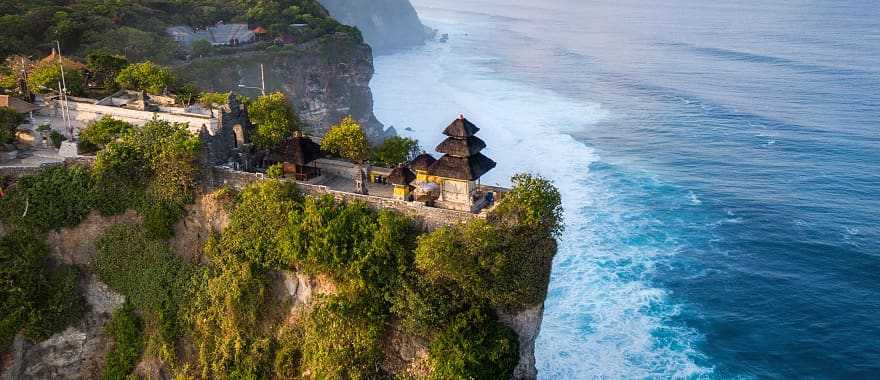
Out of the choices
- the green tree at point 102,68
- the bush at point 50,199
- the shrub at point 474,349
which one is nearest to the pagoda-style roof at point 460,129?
the shrub at point 474,349

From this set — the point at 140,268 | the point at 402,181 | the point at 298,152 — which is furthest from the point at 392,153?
the point at 140,268

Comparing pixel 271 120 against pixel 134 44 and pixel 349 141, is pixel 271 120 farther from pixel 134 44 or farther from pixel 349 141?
pixel 134 44

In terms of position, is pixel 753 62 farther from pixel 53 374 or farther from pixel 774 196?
pixel 53 374

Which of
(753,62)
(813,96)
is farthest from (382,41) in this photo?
(813,96)

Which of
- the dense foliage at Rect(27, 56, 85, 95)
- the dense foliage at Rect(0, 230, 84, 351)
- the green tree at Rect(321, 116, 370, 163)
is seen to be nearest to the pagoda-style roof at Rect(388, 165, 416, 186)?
the green tree at Rect(321, 116, 370, 163)

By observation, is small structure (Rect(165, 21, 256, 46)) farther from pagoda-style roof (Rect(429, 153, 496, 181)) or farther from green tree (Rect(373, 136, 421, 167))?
pagoda-style roof (Rect(429, 153, 496, 181))

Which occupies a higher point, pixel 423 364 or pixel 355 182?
pixel 355 182

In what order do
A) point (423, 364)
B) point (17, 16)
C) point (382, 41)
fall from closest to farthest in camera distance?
point (423, 364), point (17, 16), point (382, 41)
